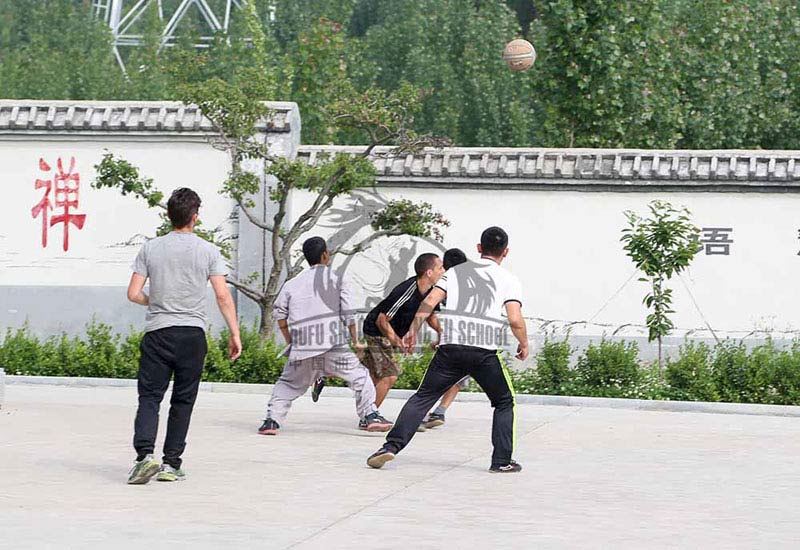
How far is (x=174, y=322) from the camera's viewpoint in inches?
376

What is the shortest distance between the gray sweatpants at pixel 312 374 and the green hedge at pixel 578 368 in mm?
3575

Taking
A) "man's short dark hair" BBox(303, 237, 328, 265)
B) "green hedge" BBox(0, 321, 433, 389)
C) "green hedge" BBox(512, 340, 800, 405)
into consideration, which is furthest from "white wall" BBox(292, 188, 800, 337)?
"man's short dark hair" BBox(303, 237, 328, 265)

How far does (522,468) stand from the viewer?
1051 cm

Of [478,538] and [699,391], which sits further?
[699,391]

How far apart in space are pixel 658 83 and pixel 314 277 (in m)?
13.2

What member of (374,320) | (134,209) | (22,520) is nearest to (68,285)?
(134,209)

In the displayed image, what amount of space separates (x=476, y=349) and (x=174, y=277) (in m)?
2.13

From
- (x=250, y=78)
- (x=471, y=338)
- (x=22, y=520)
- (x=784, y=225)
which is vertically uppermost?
(x=250, y=78)

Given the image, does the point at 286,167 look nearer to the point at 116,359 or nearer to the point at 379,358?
the point at 116,359

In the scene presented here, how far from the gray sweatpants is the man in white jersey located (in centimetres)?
194

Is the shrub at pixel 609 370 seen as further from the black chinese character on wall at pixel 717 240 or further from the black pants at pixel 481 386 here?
the black pants at pixel 481 386

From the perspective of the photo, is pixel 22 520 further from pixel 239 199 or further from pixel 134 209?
pixel 134 209

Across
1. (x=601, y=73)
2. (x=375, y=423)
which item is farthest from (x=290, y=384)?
(x=601, y=73)

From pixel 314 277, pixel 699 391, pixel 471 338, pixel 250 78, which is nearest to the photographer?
pixel 471 338
